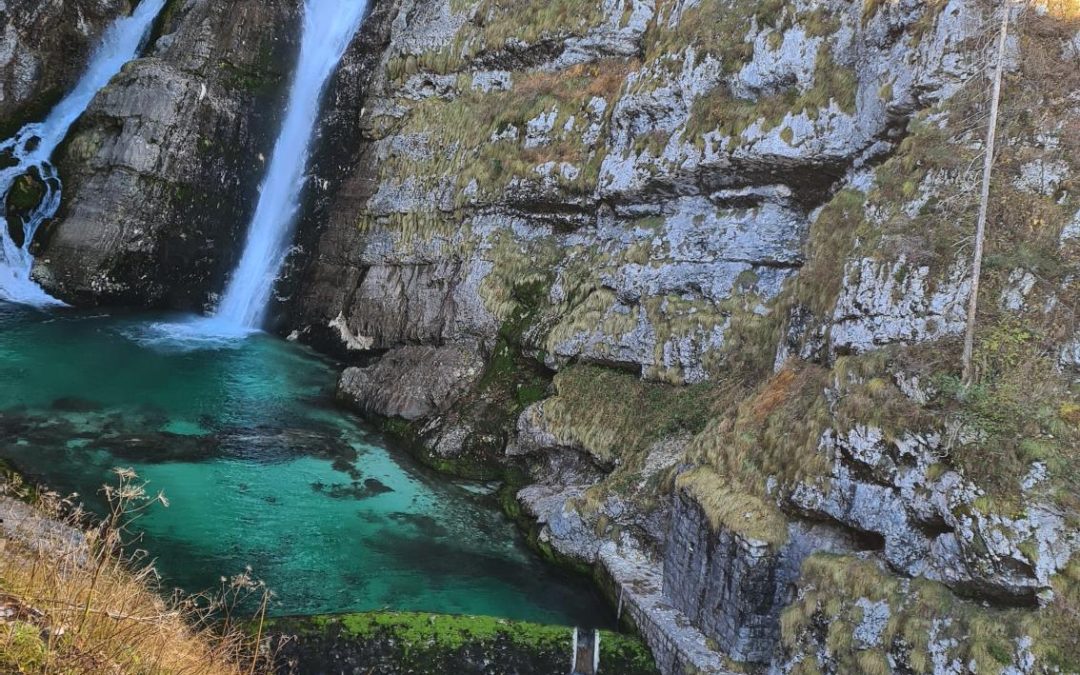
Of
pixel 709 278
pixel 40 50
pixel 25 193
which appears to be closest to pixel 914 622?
pixel 709 278

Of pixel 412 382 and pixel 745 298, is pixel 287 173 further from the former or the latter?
pixel 745 298

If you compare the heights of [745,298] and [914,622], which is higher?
[745,298]

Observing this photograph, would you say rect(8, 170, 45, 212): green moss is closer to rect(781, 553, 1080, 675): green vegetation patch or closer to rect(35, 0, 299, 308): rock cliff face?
rect(35, 0, 299, 308): rock cliff face

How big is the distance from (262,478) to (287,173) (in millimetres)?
16249

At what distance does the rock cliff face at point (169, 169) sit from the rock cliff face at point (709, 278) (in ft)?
0.40

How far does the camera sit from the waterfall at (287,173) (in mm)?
27875

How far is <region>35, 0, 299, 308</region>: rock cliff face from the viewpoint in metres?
27.3

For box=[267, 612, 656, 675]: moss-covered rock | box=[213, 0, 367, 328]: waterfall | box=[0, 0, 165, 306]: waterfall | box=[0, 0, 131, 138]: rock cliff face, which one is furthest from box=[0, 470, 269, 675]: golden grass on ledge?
box=[0, 0, 131, 138]: rock cliff face

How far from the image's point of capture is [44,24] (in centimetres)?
2877

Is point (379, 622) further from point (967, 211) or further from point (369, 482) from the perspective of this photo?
point (967, 211)

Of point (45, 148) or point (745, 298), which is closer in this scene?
point (745, 298)

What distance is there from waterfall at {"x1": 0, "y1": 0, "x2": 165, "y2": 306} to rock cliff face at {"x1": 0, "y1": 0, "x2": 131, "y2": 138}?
39 cm

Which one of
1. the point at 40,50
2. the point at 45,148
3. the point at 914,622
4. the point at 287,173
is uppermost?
the point at 40,50

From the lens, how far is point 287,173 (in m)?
28.8
